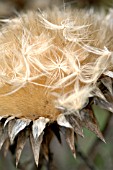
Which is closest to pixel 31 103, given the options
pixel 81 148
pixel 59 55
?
pixel 59 55

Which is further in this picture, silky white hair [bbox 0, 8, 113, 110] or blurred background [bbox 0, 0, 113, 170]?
blurred background [bbox 0, 0, 113, 170]

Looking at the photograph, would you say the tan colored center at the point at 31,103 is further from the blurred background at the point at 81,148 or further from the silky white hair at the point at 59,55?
the blurred background at the point at 81,148

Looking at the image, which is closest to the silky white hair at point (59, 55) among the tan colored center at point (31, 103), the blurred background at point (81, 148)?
the tan colored center at point (31, 103)

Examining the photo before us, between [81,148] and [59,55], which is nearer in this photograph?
[59,55]

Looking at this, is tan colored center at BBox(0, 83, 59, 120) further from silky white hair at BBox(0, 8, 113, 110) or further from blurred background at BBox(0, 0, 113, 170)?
blurred background at BBox(0, 0, 113, 170)

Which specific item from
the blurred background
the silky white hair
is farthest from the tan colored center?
the blurred background

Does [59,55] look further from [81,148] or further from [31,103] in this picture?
[81,148]

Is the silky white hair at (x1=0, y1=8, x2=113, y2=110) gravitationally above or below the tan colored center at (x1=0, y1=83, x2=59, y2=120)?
above

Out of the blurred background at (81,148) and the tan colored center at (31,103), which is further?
the blurred background at (81,148)

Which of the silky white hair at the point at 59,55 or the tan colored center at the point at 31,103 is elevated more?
the silky white hair at the point at 59,55
